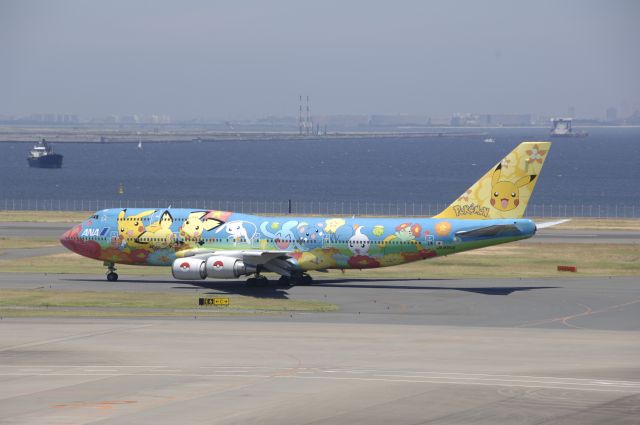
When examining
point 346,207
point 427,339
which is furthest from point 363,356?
point 346,207

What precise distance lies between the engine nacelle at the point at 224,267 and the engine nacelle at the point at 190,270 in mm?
333

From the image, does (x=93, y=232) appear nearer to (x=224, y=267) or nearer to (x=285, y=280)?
(x=224, y=267)

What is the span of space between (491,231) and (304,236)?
41.8 feet

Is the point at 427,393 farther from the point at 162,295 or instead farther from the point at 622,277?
the point at 622,277

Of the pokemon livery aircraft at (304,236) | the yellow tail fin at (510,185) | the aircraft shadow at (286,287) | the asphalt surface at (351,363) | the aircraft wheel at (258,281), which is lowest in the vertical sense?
the asphalt surface at (351,363)

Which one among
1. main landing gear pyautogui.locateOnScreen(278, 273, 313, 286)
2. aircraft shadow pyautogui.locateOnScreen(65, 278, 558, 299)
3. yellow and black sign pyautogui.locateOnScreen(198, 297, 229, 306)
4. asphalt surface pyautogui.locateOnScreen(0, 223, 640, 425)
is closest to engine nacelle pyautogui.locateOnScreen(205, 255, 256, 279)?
aircraft shadow pyautogui.locateOnScreen(65, 278, 558, 299)

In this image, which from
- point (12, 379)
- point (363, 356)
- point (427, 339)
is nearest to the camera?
point (12, 379)

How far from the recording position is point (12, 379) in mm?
42719

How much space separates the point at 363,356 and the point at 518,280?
3164 cm

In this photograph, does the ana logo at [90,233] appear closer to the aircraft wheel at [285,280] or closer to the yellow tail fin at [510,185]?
the aircraft wheel at [285,280]

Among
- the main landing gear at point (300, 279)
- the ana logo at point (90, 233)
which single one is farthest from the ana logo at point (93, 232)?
the main landing gear at point (300, 279)

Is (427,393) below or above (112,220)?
below

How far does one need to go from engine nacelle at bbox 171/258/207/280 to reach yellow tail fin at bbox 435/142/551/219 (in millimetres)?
16499

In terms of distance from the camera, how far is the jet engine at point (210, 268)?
71.4m
